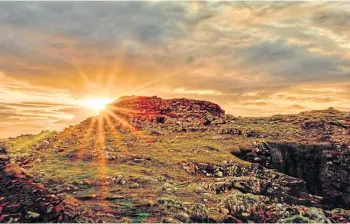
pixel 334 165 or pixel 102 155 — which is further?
pixel 334 165

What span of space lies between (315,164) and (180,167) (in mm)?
16674

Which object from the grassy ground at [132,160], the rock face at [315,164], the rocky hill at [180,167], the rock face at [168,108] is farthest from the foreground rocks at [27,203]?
the rock face at [168,108]

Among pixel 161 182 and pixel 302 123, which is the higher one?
pixel 302 123

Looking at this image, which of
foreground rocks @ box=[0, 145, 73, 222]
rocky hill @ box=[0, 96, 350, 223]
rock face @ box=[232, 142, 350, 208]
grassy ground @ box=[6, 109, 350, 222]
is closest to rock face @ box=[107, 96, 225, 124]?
rocky hill @ box=[0, 96, 350, 223]

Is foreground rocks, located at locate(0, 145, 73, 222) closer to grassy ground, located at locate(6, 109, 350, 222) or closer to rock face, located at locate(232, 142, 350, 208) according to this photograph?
grassy ground, located at locate(6, 109, 350, 222)

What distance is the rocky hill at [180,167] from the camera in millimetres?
17953

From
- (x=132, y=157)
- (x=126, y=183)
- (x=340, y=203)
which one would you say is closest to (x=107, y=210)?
(x=126, y=183)

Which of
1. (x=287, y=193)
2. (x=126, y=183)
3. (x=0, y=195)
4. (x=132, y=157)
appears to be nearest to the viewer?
(x=0, y=195)

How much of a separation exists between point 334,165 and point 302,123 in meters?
10.4

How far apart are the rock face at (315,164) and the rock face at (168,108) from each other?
11494 mm

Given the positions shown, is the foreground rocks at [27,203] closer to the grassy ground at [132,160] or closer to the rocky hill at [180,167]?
the rocky hill at [180,167]

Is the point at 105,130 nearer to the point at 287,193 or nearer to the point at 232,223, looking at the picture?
the point at 287,193

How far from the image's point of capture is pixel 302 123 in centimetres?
4544

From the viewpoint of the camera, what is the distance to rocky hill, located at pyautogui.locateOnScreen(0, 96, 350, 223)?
17953 millimetres
